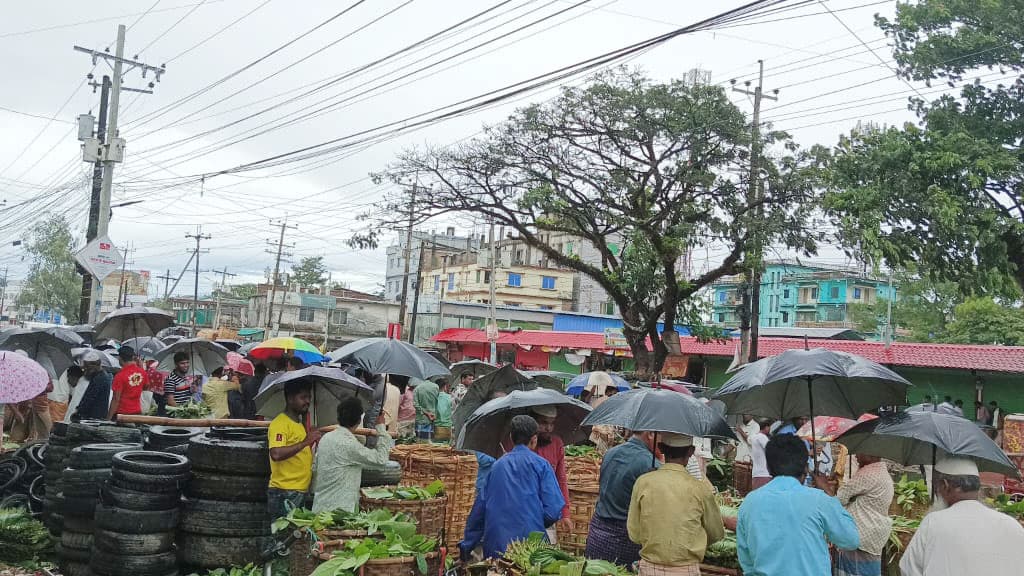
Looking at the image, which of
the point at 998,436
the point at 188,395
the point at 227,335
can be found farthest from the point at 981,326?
the point at 188,395

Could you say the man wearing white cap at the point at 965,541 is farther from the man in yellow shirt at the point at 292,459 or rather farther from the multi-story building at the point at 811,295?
the multi-story building at the point at 811,295

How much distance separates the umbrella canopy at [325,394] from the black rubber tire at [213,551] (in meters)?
1.32

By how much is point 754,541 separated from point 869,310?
52.0m

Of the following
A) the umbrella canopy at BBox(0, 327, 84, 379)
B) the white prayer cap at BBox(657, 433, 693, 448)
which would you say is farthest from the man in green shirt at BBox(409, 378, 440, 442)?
the white prayer cap at BBox(657, 433, 693, 448)

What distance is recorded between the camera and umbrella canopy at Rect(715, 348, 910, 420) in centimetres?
647

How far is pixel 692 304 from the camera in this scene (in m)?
23.3

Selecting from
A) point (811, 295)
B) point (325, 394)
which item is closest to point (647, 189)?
point (325, 394)

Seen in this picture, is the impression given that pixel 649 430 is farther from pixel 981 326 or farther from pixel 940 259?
pixel 981 326

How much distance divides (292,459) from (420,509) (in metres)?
1.19

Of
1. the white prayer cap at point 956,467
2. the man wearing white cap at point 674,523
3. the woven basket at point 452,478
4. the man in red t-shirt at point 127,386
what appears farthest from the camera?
the man in red t-shirt at point 127,386

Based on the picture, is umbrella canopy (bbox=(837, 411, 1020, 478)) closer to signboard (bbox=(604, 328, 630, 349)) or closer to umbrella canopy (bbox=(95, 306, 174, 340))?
umbrella canopy (bbox=(95, 306, 174, 340))

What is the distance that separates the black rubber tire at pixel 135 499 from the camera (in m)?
6.87

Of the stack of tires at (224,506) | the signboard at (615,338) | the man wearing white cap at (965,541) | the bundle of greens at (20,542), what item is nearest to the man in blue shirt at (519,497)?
the stack of tires at (224,506)

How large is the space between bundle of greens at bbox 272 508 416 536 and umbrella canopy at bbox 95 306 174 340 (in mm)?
8885
